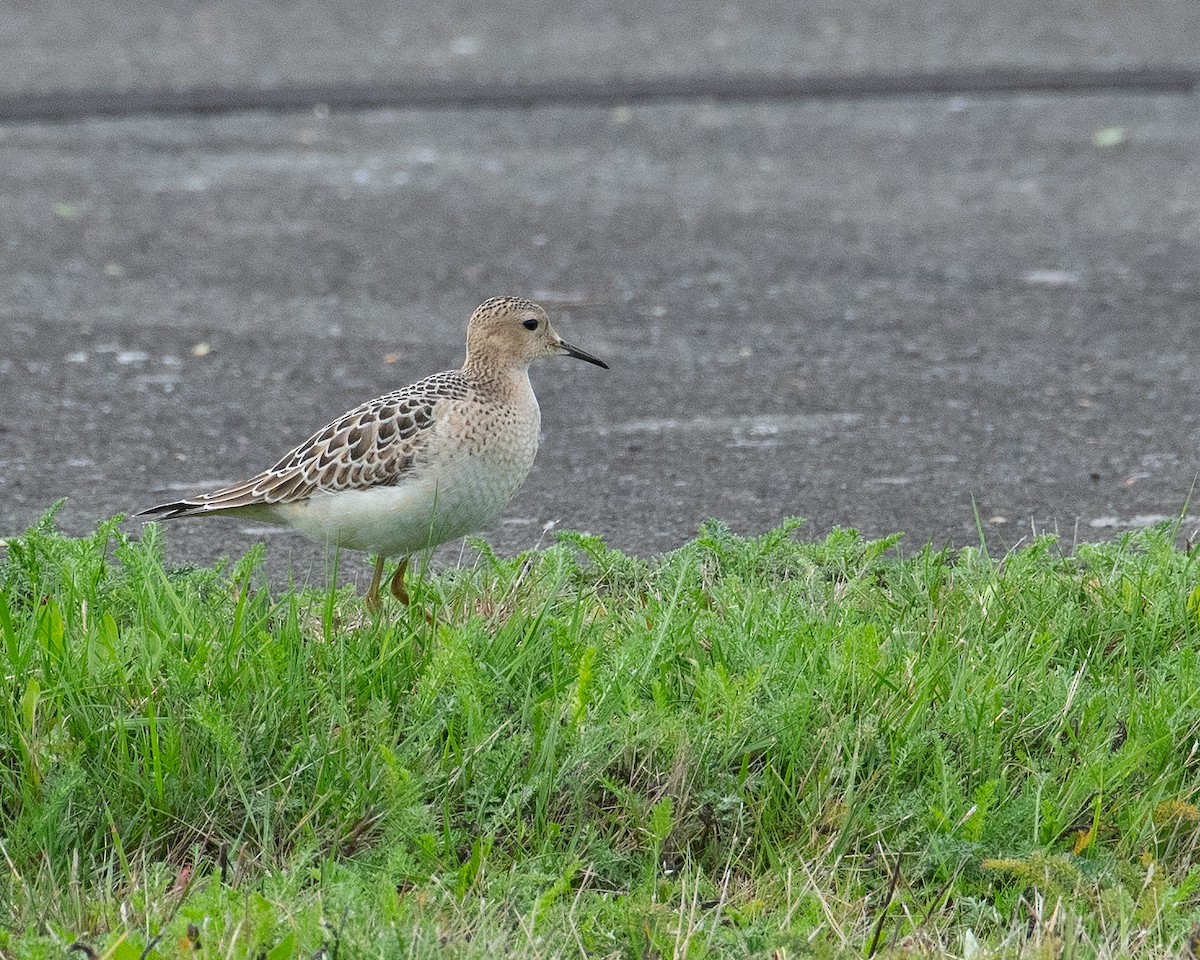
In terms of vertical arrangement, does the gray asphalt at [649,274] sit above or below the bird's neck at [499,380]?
below

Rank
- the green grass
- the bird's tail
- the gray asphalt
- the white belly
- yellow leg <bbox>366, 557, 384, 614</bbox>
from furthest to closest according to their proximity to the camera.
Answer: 1. the gray asphalt
2. the bird's tail
3. yellow leg <bbox>366, 557, 384, 614</bbox>
4. the white belly
5. the green grass

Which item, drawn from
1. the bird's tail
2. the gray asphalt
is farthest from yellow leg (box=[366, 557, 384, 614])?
the gray asphalt

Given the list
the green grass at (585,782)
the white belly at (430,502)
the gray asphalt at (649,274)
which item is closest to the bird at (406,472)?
the white belly at (430,502)

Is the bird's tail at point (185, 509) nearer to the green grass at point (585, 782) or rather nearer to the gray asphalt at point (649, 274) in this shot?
the green grass at point (585, 782)

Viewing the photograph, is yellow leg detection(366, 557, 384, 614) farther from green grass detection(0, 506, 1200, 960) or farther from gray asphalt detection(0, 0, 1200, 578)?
gray asphalt detection(0, 0, 1200, 578)

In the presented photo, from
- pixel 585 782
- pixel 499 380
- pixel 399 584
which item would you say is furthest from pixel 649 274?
A: pixel 585 782

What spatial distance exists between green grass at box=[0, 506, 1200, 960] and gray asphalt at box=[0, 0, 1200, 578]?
1.27m

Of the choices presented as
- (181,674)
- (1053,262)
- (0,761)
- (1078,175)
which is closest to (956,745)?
(181,674)

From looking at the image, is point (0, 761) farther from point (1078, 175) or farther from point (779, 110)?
point (779, 110)

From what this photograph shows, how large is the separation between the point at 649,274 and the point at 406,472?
14.6 feet

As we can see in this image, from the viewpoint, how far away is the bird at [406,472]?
16.3ft

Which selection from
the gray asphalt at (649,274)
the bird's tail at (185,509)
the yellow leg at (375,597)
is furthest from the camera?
the gray asphalt at (649,274)

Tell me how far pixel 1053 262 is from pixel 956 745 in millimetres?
5446

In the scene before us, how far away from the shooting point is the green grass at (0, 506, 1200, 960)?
3791 millimetres
